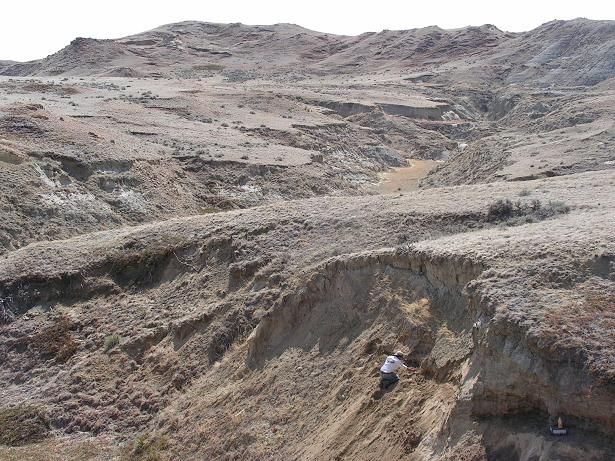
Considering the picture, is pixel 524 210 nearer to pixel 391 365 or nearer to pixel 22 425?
pixel 391 365

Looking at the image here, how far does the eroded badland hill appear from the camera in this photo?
388 inches

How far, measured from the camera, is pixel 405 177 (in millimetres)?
48344

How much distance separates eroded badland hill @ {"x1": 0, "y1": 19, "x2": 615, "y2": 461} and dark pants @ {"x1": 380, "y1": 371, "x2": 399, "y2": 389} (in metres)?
0.21

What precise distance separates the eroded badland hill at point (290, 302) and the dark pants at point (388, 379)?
0.21m

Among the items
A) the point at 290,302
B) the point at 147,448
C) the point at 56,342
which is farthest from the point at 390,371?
the point at 56,342

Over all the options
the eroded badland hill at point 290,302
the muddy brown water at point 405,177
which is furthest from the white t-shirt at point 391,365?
the muddy brown water at point 405,177

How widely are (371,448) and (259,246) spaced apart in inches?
342

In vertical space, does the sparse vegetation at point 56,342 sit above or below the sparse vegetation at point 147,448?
above

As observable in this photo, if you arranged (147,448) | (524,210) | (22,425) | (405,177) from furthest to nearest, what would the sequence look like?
(405,177) < (524,210) < (22,425) < (147,448)

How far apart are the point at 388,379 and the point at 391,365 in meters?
0.25

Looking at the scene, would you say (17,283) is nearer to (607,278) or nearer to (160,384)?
(160,384)

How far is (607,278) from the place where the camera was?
10633 mm

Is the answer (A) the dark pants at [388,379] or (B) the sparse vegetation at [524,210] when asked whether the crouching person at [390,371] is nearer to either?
(A) the dark pants at [388,379]

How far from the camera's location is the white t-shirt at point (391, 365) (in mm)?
11820
